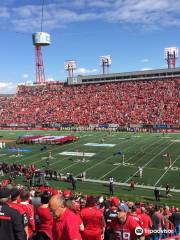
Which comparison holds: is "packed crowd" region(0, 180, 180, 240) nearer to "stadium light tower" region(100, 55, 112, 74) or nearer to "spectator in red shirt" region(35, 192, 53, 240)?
"spectator in red shirt" region(35, 192, 53, 240)

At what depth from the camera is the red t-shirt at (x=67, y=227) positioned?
4305 mm

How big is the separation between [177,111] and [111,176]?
37371 mm

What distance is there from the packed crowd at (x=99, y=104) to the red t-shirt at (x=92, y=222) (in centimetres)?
5343

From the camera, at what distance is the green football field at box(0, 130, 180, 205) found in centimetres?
2626

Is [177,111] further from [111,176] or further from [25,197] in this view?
[25,197]

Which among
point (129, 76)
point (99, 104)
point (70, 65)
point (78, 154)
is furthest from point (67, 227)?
point (70, 65)

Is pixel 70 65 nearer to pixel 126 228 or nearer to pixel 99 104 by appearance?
pixel 99 104

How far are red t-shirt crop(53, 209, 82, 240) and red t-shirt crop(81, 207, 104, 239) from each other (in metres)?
1.61

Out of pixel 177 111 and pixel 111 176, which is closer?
pixel 111 176

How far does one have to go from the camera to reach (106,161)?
3209 centimetres

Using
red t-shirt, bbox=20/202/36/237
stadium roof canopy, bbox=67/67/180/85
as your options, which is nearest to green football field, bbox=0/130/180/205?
red t-shirt, bbox=20/202/36/237

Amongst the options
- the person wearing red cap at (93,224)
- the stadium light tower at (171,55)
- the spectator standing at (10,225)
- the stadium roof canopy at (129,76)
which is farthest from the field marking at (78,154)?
the stadium light tower at (171,55)

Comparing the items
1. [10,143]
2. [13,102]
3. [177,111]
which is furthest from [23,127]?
[177,111]

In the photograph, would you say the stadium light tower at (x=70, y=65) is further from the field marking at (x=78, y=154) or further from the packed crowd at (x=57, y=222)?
the packed crowd at (x=57, y=222)
